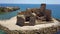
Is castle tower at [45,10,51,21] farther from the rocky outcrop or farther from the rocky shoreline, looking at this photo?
the rocky outcrop

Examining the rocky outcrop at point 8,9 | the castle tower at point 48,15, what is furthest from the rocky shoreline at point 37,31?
the rocky outcrop at point 8,9

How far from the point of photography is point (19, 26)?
15.1 meters

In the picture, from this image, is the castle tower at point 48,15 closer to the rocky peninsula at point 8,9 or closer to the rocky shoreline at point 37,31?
the rocky shoreline at point 37,31

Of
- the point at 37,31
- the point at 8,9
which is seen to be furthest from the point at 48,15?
the point at 8,9

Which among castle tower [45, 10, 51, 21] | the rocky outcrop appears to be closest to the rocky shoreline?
castle tower [45, 10, 51, 21]

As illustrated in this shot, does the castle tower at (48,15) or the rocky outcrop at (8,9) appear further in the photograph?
the rocky outcrop at (8,9)

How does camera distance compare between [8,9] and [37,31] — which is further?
[8,9]

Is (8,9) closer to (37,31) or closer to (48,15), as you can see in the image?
(48,15)

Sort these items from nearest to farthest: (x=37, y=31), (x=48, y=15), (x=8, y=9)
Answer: (x=37, y=31), (x=48, y=15), (x=8, y=9)

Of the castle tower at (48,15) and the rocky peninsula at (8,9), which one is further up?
the castle tower at (48,15)

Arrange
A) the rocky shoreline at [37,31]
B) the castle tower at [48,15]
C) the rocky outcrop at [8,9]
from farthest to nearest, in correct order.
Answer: the rocky outcrop at [8,9], the castle tower at [48,15], the rocky shoreline at [37,31]

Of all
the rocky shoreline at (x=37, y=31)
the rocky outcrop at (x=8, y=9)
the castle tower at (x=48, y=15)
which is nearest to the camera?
the rocky shoreline at (x=37, y=31)

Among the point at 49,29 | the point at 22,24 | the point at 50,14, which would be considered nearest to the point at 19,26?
the point at 22,24

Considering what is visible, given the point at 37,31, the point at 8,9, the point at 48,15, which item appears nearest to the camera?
the point at 37,31
